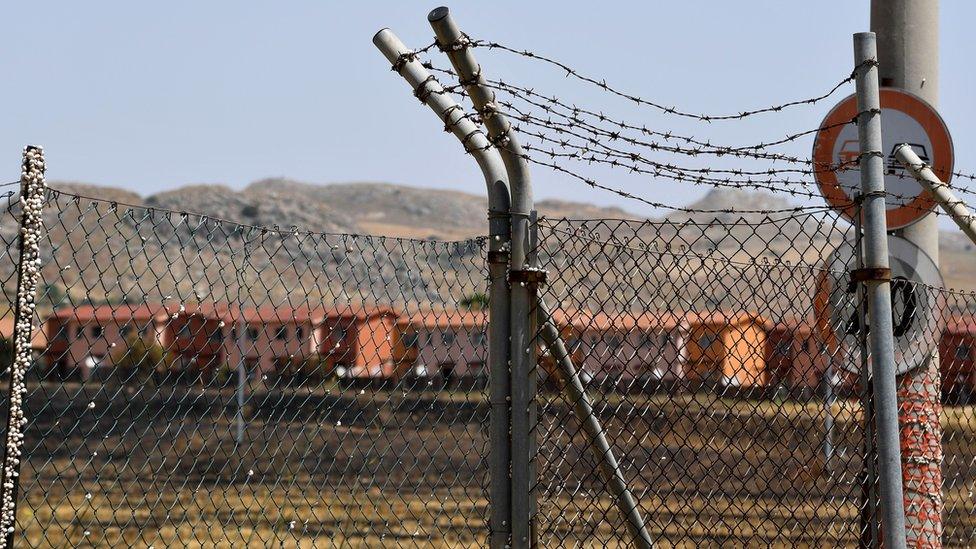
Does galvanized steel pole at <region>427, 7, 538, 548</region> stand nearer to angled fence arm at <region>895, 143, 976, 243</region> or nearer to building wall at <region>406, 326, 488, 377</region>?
building wall at <region>406, 326, 488, 377</region>

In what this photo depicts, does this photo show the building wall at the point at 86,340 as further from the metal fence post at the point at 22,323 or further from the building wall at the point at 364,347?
the building wall at the point at 364,347

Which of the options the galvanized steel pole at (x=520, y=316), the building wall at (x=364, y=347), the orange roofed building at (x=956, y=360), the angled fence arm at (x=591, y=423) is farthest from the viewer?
the orange roofed building at (x=956, y=360)

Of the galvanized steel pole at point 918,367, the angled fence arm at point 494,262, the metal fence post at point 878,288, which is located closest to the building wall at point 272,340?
the angled fence arm at point 494,262

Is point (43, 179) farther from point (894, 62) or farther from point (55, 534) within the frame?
point (55, 534)

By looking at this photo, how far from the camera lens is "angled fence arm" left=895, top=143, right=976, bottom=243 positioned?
414 centimetres

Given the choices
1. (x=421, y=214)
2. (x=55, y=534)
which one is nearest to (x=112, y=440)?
(x=55, y=534)

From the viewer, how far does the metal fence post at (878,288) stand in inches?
136

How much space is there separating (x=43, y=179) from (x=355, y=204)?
13405 centimetres

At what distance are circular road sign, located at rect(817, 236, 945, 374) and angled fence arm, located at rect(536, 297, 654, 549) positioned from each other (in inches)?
39.1

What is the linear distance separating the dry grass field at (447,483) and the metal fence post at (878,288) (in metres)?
0.38

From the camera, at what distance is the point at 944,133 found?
4527 millimetres

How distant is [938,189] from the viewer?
4.13 metres

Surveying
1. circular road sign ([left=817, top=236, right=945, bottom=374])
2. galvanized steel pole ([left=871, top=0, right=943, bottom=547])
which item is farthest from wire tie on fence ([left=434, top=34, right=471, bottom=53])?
galvanized steel pole ([left=871, top=0, right=943, bottom=547])

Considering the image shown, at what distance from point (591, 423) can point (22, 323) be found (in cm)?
153
